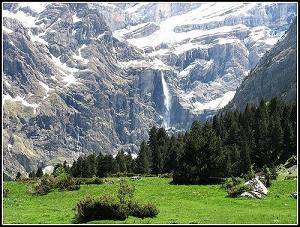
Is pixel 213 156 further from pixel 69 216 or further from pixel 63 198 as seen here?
pixel 69 216

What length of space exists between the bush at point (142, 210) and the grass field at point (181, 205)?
1.76 feet

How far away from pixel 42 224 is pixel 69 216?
471 cm

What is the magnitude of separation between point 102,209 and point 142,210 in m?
3.08

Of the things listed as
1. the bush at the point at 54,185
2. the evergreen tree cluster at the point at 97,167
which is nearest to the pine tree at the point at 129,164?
the evergreen tree cluster at the point at 97,167

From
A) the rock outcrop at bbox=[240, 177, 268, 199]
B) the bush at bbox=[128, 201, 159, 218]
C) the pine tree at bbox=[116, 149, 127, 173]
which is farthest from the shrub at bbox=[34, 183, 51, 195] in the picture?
the pine tree at bbox=[116, 149, 127, 173]

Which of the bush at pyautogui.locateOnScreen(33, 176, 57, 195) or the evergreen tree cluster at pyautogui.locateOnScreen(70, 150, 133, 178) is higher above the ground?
the bush at pyautogui.locateOnScreen(33, 176, 57, 195)

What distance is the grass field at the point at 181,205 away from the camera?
35925 mm

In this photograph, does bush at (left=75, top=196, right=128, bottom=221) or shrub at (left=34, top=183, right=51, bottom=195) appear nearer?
bush at (left=75, top=196, right=128, bottom=221)

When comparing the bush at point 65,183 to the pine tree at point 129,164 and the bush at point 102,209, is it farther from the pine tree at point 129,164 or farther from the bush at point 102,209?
the pine tree at point 129,164

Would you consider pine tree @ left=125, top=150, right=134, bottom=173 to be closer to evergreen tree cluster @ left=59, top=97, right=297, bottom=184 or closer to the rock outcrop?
evergreen tree cluster @ left=59, top=97, right=297, bottom=184

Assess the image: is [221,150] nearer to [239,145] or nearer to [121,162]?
[239,145]

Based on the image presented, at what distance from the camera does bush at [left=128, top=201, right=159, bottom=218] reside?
3769cm

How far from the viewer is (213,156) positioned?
6538 centimetres

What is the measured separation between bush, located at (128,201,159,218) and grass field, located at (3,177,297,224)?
536 millimetres
